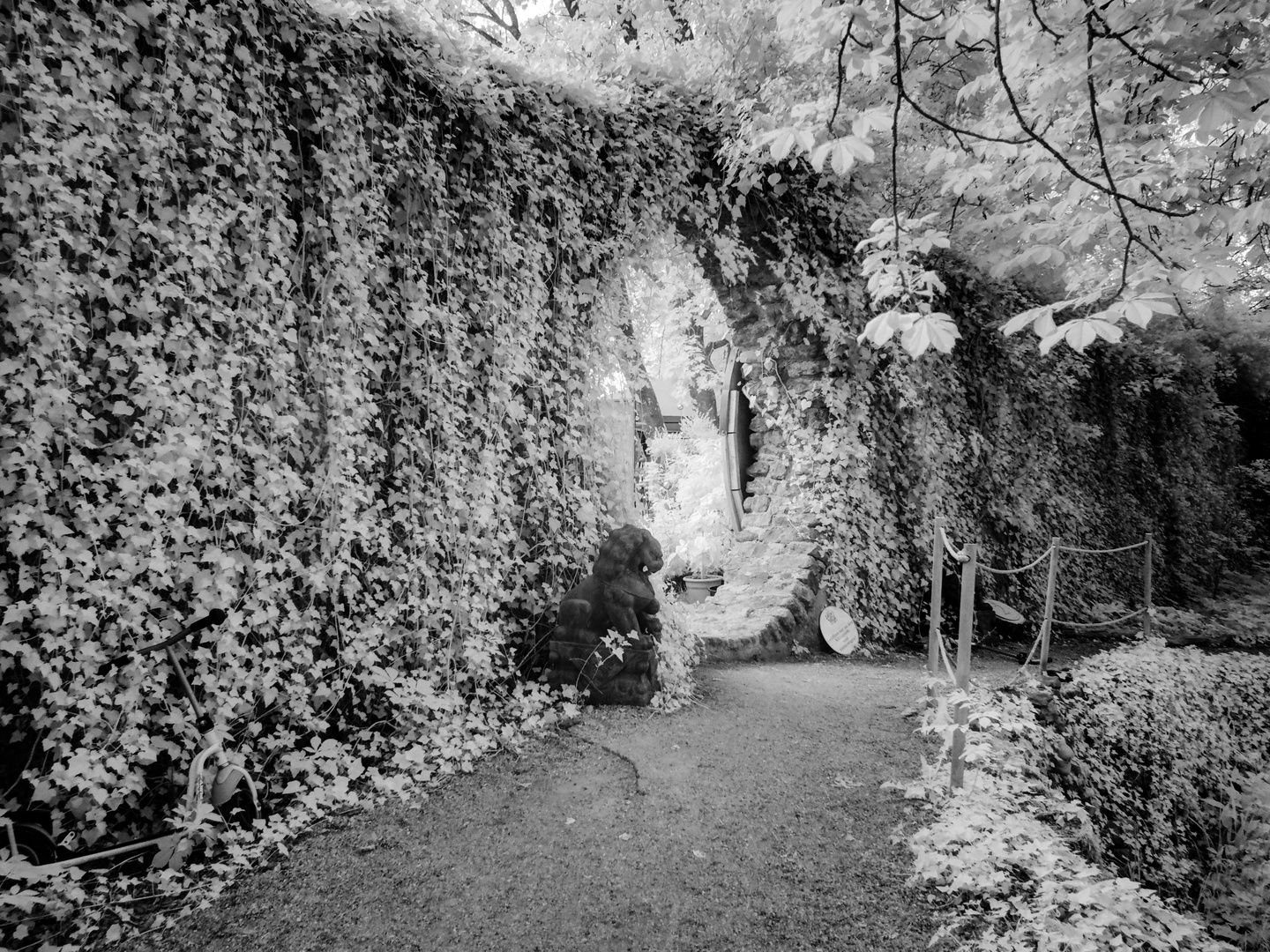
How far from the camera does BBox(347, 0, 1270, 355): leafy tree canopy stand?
1955 millimetres

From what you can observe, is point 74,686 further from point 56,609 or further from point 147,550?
point 147,550

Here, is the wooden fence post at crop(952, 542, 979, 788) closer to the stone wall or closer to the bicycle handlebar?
the stone wall

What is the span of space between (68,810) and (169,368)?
61.9 inches

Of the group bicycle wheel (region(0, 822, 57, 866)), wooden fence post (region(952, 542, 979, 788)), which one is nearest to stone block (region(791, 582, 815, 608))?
wooden fence post (region(952, 542, 979, 788))

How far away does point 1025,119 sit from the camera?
8.95 ft

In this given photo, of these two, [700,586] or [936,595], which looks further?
[700,586]

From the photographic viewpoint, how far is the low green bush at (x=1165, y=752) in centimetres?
408

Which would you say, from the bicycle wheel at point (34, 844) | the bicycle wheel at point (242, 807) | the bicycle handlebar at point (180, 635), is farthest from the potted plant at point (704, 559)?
the bicycle wheel at point (34, 844)

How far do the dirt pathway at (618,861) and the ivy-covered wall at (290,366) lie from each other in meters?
0.55

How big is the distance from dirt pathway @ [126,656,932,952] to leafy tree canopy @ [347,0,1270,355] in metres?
1.80

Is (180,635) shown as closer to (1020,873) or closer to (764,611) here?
(1020,873)

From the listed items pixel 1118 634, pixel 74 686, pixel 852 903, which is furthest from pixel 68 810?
pixel 1118 634

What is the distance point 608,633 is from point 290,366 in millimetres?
2208

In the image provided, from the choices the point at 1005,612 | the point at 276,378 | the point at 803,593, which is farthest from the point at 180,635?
the point at 1005,612
